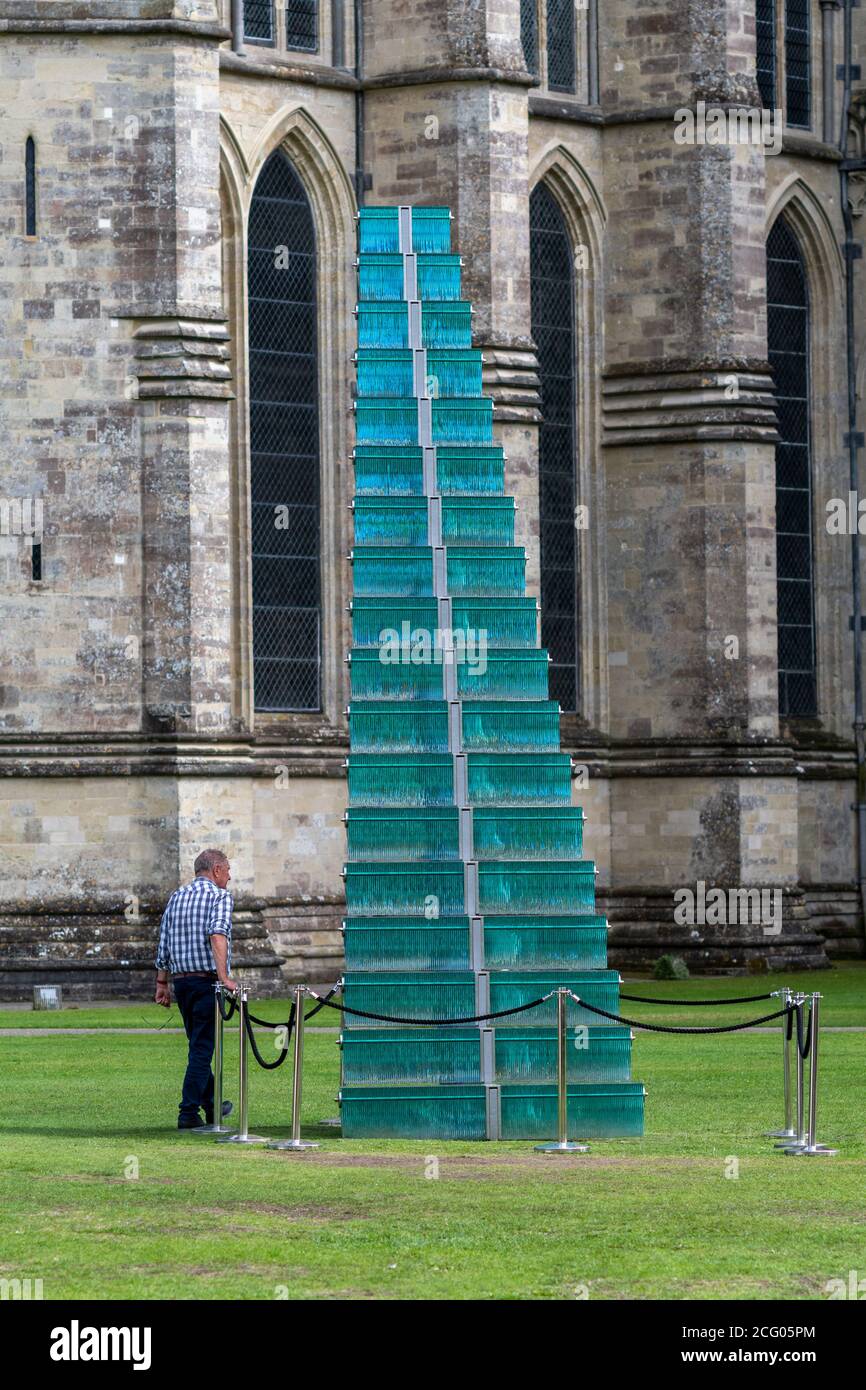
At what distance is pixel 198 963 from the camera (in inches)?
782

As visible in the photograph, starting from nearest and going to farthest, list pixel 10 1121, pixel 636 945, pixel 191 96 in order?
pixel 10 1121
pixel 191 96
pixel 636 945

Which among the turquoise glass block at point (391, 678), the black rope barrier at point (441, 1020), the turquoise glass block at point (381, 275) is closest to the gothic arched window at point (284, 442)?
the turquoise glass block at point (381, 275)

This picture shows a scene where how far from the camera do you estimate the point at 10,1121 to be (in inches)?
773

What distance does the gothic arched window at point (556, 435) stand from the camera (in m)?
38.9

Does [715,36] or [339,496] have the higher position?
[715,36]

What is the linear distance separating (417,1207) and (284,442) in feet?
70.8

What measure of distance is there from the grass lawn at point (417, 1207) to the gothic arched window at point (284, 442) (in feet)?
45.1

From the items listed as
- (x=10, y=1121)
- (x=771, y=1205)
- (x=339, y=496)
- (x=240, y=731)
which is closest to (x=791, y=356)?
(x=339, y=496)

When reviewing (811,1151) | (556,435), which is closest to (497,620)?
(811,1151)

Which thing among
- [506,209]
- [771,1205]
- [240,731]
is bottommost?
[771,1205]

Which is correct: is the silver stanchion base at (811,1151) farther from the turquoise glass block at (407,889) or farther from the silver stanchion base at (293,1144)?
the turquoise glass block at (407,889)

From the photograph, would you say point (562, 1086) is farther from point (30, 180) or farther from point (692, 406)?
point (692, 406)
